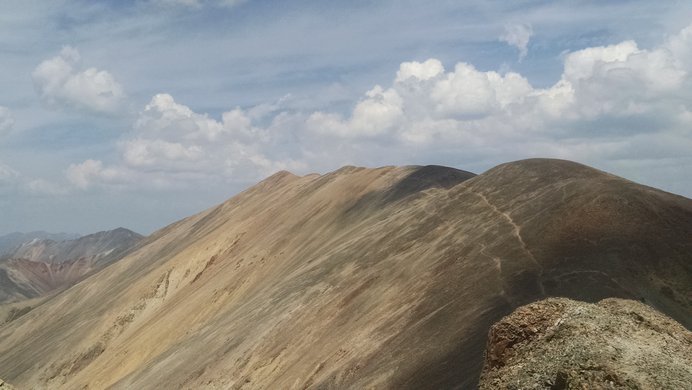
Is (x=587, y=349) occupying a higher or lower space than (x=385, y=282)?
higher

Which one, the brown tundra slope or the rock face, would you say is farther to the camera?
the brown tundra slope

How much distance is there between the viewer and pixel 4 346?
4341 inches

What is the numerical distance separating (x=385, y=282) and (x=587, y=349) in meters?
30.1

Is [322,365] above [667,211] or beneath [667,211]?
beneath

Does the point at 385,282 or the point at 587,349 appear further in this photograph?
the point at 385,282

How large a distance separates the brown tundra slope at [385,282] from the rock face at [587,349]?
31.6 ft

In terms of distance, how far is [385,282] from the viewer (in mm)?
43250

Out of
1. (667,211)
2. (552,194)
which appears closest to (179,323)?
(552,194)

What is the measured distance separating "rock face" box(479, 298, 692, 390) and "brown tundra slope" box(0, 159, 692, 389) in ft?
31.6

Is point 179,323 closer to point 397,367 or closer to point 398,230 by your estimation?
point 398,230

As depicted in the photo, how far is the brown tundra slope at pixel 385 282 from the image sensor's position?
102 ft

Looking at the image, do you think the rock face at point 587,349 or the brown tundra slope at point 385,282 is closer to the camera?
the rock face at point 587,349

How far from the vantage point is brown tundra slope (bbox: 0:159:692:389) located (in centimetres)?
3097

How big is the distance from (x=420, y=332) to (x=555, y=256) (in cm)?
874
